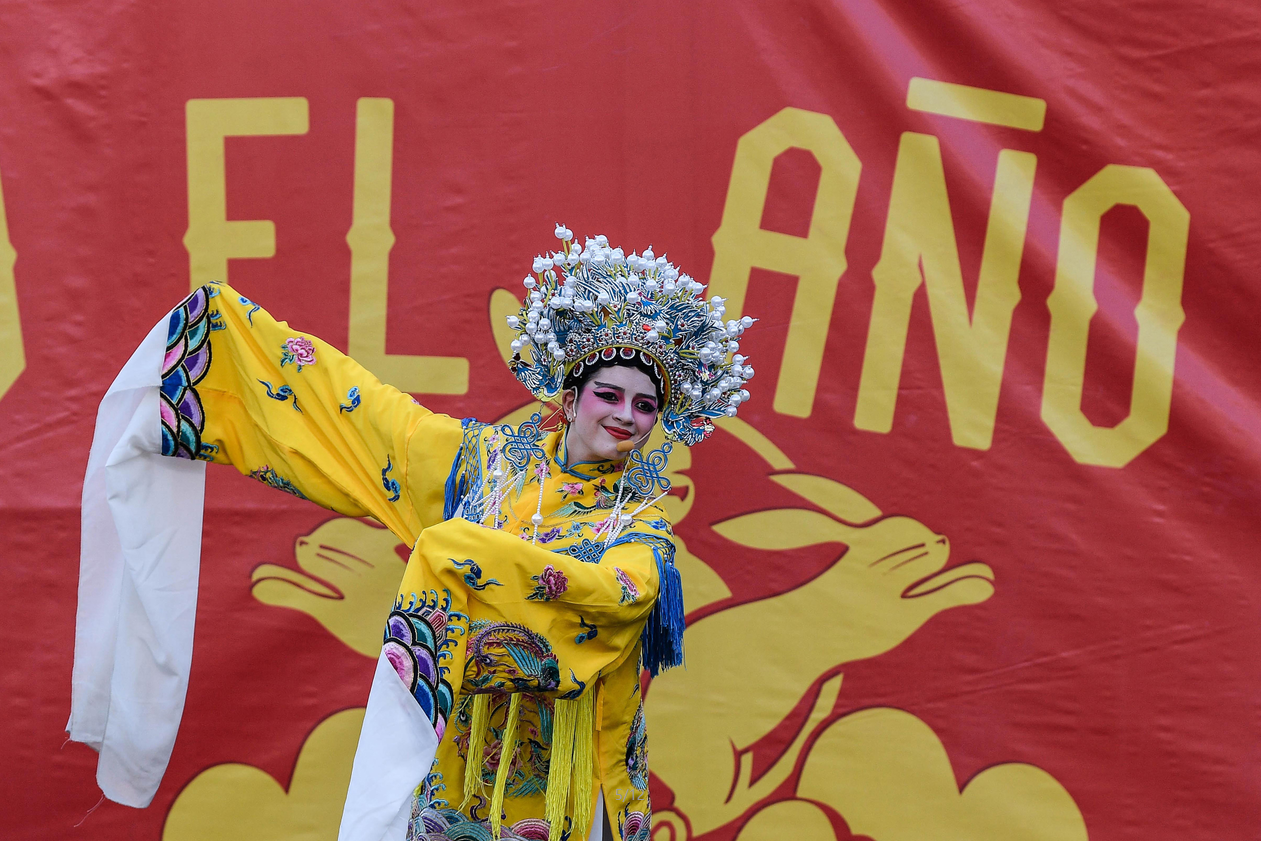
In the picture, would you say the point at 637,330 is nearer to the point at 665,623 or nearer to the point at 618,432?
the point at 618,432

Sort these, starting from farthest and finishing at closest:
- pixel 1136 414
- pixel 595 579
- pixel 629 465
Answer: pixel 1136 414
pixel 629 465
pixel 595 579

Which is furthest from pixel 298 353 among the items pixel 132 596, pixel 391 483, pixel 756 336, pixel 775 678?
pixel 775 678

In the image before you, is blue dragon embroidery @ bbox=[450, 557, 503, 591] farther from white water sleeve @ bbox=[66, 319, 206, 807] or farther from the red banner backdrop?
the red banner backdrop

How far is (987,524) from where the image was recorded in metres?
2.18

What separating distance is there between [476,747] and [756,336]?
39.3 inches

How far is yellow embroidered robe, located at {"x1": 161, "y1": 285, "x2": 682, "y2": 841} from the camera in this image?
129 cm

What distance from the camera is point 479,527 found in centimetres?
130

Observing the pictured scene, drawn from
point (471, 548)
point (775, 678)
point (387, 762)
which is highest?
point (471, 548)

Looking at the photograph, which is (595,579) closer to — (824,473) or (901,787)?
(824,473)

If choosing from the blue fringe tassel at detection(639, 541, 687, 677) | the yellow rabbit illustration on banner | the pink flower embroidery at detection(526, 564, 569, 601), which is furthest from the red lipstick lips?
the yellow rabbit illustration on banner

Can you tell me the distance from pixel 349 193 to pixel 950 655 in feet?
4.75

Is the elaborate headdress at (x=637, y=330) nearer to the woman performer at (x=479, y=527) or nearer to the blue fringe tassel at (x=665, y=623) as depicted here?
the woman performer at (x=479, y=527)

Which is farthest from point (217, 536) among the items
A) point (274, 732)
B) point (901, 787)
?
point (901, 787)

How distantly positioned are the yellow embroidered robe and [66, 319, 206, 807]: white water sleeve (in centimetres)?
6
